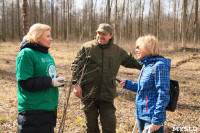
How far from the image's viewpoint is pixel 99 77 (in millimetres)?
2496

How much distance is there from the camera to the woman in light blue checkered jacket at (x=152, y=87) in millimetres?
1628

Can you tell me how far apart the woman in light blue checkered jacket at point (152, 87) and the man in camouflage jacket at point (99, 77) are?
26.8 inches

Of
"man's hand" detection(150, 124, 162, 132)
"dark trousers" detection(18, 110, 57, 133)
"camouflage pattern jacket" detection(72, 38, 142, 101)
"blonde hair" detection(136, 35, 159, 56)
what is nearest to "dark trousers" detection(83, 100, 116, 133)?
"camouflage pattern jacket" detection(72, 38, 142, 101)

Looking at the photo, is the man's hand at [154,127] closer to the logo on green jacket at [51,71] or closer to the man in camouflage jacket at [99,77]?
the man in camouflage jacket at [99,77]

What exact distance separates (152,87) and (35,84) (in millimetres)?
1204

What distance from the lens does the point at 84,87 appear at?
2.57 meters

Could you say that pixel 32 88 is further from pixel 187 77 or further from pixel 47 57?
pixel 187 77

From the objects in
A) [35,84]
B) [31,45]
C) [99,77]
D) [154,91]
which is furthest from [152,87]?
[31,45]

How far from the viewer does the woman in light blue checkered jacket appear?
5.34 ft

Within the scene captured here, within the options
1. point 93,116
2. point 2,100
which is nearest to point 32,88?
point 93,116

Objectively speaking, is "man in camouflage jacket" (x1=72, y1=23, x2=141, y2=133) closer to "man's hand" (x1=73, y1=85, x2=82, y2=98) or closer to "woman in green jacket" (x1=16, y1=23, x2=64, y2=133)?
"man's hand" (x1=73, y1=85, x2=82, y2=98)

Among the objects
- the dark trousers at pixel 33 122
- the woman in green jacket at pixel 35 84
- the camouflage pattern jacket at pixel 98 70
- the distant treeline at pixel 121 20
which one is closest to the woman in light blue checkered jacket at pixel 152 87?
the camouflage pattern jacket at pixel 98 70

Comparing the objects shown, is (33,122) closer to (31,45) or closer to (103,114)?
(31,45)

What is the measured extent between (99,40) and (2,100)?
3.53m
